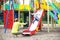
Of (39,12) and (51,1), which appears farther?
(51,1)

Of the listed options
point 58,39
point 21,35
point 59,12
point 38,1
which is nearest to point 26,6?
point 38,1

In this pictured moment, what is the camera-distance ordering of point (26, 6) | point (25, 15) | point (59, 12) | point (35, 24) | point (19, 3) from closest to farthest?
point (35, 24)
point (59, 12)
point (26, 6)
point (19, 3)
point (25, 15)

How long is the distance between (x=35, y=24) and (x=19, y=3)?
8.26m

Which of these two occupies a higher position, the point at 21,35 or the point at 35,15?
the point at 35,15

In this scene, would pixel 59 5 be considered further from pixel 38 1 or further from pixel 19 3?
pixel 19 3

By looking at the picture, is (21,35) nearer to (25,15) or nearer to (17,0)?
(17,0)

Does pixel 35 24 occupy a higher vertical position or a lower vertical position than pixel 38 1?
lower

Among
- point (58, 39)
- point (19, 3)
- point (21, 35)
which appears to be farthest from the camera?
point (19, 3)

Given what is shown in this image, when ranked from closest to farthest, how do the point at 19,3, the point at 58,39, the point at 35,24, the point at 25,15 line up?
the point at 58,39, the point at 35,24, the point at 19,3, the point at 25,15

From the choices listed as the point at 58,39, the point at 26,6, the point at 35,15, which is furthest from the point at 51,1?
the point at 58,39

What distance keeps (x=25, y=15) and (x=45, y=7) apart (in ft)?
51.3

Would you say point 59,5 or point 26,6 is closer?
point 59,5

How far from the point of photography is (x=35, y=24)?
54.9ft

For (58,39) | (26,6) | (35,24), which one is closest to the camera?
(58,39)
